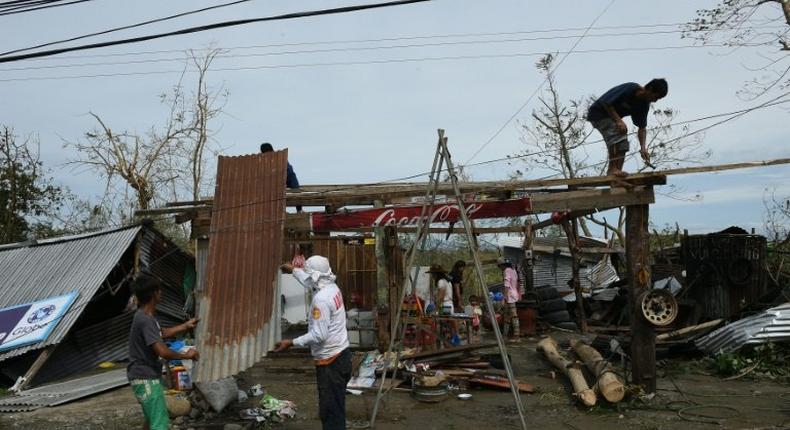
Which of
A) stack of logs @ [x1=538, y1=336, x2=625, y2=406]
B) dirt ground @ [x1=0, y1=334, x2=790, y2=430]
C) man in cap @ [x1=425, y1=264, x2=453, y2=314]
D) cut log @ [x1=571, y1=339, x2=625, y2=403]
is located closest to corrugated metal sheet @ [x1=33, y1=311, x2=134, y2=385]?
dirt ground @ [x1=0, y1=334, x2=790, y2=430]

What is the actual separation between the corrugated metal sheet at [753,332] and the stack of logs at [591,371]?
2.64 m

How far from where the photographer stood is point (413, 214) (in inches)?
352

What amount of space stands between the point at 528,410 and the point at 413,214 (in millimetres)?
3119

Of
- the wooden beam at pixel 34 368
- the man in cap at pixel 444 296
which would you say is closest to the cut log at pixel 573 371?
the man in cap at pixel 444 296

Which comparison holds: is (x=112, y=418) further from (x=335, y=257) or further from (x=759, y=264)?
(x=759, y=264)

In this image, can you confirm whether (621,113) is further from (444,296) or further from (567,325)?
(567,325)

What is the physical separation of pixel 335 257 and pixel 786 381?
11.0 metres

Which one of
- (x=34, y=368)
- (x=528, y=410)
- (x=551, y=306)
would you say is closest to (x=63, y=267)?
(x=34, y=368)

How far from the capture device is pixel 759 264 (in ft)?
44.2

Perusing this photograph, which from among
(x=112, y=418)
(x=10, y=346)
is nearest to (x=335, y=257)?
(x=10, y=346)

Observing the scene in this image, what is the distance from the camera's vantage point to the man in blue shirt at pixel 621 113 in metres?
8.46

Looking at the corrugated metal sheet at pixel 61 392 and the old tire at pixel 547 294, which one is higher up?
the old tire at pixel 547 294

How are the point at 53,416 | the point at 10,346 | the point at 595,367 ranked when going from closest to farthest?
1. the point at 53,416
2. the point at 595,367
3. the point at 10,346

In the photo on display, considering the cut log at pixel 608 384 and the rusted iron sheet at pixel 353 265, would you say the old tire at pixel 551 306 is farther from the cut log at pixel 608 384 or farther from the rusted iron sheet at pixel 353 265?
the cut log at pixel 608 384
